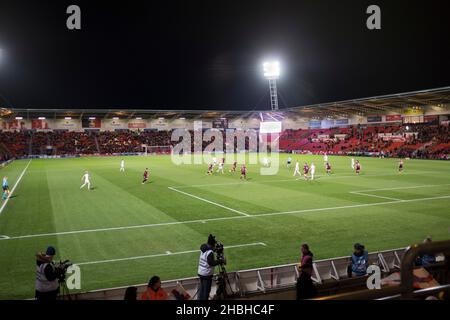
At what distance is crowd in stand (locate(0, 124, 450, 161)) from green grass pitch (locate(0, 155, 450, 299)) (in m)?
37.9

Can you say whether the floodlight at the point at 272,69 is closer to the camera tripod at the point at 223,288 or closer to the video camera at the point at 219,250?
the video camera at the point at 219,250

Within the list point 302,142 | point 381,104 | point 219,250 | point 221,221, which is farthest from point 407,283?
point 302,142

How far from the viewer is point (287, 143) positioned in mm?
102750

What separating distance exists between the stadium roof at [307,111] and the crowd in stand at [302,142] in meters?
3.90

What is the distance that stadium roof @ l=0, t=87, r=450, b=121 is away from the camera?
67812 mm

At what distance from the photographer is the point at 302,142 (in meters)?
98.2

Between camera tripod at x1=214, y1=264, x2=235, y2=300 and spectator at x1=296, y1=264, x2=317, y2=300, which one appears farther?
camera tripod at x1=214, y1=264, x2=235, y2=300

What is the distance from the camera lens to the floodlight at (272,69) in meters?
87.2

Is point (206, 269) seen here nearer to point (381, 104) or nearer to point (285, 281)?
point (285, 281)

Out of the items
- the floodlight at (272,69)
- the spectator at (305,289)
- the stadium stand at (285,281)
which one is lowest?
the stadium stand at (285,281)

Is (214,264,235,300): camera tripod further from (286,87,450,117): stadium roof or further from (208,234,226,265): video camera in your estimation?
(286,87,450,117): stadium roof

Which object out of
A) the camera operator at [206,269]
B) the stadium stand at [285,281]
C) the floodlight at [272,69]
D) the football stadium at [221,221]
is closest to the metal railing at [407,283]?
the stadium stand at [285,281]

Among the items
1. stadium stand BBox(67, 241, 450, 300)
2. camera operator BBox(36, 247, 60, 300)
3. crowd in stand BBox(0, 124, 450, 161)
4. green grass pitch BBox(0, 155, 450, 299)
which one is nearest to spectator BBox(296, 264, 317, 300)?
stadium stand BBox(67, 241, 450, 300)

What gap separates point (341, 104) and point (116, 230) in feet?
224
